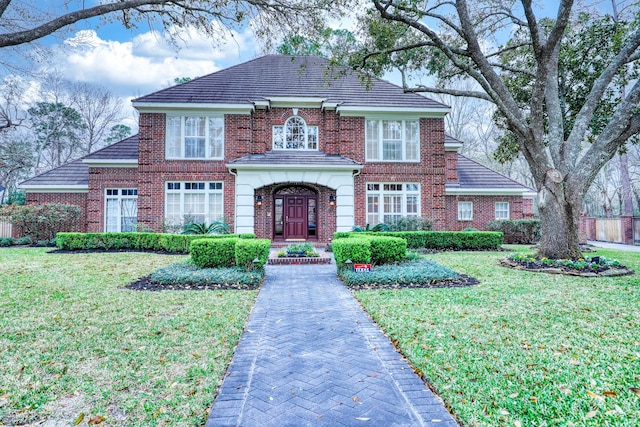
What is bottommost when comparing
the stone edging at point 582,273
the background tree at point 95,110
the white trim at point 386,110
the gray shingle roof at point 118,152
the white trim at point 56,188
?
the stone edging at point 582,273

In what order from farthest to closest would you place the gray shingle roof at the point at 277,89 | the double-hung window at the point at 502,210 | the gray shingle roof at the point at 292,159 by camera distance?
the double-hung window at the point at 502,210 → the gray shingle roof at the point at 277,89 → the gray shingle roof at the point at 292,159

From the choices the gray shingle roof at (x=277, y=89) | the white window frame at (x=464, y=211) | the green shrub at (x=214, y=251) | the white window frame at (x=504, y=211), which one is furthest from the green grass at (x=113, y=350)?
the white window frame at (x=504, y=211)

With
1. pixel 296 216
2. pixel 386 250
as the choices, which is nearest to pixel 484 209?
pixel 296 216

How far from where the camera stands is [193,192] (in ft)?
53.4

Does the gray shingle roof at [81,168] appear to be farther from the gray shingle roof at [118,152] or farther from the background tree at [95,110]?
the background tree at [95,110]

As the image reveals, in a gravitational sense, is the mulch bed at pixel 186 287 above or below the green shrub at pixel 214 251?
below

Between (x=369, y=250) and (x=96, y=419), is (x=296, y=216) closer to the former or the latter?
(x=369, y=250)

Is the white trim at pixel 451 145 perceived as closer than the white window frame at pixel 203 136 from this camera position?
No

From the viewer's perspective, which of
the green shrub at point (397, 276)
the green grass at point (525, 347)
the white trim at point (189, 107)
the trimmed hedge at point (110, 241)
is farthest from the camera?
the white trim at point (189, 107)

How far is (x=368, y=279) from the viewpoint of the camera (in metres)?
7.77

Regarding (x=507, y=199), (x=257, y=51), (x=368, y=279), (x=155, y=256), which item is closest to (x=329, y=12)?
(x=257, y=51)

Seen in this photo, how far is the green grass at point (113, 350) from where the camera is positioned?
2.85 m

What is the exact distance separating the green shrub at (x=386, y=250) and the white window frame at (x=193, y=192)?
9047 mm

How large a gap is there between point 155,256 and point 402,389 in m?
11.7
